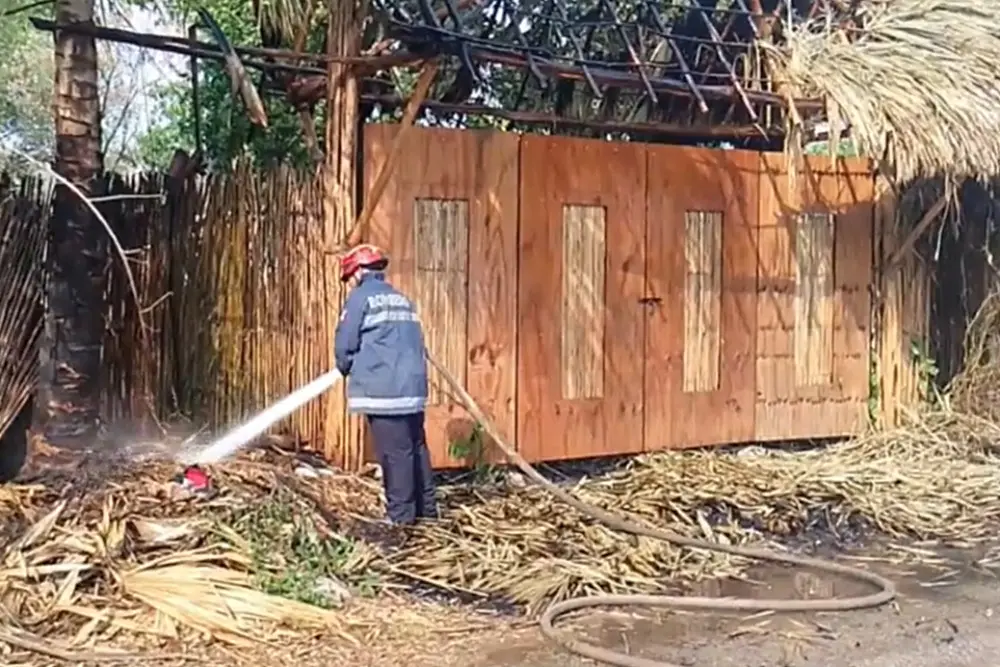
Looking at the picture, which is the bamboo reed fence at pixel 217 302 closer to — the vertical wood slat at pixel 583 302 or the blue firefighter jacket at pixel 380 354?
the blue firefighter jacket at pixel 380 354

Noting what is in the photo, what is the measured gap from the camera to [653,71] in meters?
9.76

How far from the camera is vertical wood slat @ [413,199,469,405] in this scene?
8023 mm

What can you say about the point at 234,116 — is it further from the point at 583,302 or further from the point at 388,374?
the point at 388,374

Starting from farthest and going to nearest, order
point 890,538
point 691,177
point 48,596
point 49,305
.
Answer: point 691,177 < point 890,538 < point 49,305 < point 48,596

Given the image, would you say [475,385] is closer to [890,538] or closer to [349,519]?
[349,519]

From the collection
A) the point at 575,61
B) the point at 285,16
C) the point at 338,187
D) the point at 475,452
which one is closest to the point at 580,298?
the point at 475,452

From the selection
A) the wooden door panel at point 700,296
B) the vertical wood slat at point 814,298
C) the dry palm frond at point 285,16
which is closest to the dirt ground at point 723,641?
Result: the wooden door panel at point 700,296

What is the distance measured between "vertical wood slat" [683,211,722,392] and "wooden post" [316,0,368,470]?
9.24 feet

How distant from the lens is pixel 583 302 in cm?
883

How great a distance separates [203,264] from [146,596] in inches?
132

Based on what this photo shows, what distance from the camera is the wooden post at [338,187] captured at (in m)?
7.59

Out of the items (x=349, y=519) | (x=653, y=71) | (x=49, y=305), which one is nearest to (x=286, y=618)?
(x=349, y=519)

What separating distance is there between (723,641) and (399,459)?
2.18 meters

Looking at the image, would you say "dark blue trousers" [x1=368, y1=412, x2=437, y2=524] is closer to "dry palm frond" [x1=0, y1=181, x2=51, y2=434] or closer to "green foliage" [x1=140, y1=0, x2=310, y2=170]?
"dry palm frond" [x1=0, y1=181, x2=51, y2=434]
